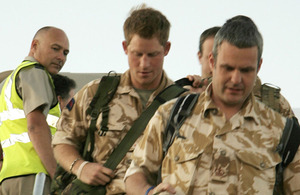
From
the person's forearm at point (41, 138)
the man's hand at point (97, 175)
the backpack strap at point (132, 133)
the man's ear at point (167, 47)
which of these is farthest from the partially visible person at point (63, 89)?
the man's hand at point (97, 175)

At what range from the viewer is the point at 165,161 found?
372 cm

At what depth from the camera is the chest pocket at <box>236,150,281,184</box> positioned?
3.67m

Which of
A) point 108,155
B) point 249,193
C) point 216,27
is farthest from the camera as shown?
point 216,27

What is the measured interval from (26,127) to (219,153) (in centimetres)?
312

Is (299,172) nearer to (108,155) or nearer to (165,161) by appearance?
(165,161)

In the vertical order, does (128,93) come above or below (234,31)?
below

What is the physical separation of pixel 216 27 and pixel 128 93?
5.06 ft

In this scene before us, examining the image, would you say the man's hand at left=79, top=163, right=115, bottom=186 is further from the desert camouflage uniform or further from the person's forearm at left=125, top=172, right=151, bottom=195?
the person's forearm at left=125, top=172, right=151, bottom=195

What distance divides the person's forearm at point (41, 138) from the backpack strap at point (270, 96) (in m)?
2.20

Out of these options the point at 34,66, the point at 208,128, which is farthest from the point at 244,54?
the point at 34,66

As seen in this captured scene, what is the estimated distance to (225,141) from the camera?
370cm

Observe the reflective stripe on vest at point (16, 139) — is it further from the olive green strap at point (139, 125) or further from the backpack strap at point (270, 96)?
the backpack strap at point (270, 96)

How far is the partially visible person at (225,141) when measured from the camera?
3658 mm

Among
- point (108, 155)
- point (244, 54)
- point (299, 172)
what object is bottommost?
point (108, 155)
